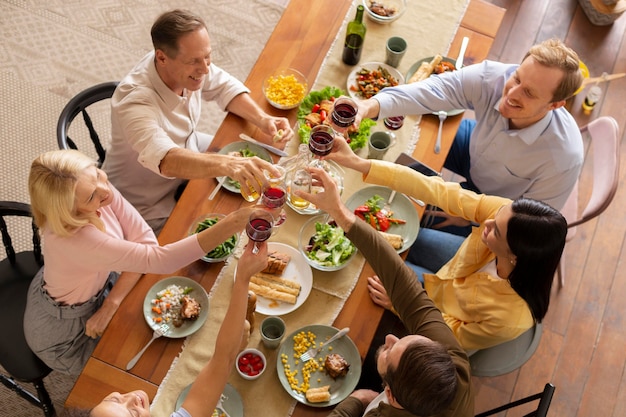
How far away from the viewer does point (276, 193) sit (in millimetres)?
2193

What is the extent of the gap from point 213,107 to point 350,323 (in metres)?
2.10

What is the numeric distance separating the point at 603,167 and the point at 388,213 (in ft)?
3.28

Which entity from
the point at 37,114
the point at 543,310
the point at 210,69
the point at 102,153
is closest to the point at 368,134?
the point at 210,69

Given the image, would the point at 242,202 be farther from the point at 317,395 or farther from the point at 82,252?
the point at 317,395

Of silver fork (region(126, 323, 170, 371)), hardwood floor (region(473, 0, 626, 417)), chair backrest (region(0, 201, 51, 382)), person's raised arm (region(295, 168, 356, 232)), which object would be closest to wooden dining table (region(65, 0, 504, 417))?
silver fork (region(126, 323, 170, 371))

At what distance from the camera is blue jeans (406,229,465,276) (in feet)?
9.16

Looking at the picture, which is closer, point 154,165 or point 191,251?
point 191,251

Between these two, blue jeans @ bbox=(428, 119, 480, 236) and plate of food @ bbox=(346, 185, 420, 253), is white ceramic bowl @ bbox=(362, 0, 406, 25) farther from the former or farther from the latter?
plate of food @ bbox=(346, 185, 420, 253)

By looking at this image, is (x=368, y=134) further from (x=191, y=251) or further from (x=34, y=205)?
(x=34, y=205)

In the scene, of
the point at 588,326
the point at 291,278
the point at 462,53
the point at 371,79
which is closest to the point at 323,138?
the point at 291,278

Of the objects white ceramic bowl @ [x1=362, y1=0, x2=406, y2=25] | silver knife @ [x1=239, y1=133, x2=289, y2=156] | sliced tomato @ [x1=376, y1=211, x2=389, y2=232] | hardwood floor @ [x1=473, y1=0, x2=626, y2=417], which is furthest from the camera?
hardwood floor @ [x1=473, y1=0, x2=626, y2=417]

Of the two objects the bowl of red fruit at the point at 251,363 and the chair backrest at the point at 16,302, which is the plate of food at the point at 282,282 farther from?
the chair backrest at the point at 16,302

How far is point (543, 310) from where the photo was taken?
2.25 meters

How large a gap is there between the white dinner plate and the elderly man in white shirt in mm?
268
